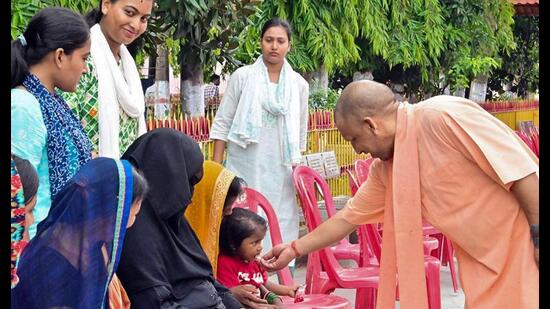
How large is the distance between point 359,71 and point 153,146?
11368 millimetres

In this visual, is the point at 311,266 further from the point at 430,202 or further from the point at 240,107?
the point at 430,202

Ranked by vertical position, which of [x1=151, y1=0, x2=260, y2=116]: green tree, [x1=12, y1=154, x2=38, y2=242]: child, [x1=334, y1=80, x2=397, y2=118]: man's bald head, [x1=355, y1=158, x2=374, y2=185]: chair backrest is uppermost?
[x1=151, y1=0, x2=260, y2=116]: green tree

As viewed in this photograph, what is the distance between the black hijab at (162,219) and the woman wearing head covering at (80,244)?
1.76 ft

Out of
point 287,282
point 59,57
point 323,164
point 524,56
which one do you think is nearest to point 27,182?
point 59,57

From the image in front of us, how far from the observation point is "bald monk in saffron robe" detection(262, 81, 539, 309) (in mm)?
3389

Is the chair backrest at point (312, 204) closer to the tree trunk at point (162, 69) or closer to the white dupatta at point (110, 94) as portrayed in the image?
the white dupatta at point (110, 94)

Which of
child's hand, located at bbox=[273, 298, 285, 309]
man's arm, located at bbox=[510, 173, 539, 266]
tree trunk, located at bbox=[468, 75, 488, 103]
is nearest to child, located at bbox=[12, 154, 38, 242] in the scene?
child's hand, located at bbox=[273, 298, 285, 309]

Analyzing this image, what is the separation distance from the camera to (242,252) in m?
4.33

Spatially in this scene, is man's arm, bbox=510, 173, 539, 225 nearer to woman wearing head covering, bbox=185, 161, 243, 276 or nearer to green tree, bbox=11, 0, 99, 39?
woman wearing head covering, bbox=185, 161, 243, 276

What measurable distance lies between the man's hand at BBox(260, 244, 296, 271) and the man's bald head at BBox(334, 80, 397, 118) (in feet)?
2.83

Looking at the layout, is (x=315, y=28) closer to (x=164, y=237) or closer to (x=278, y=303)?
(x=278, y=303)

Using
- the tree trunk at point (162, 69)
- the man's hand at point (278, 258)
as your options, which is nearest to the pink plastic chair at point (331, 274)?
the man's hand at point (278, 258)

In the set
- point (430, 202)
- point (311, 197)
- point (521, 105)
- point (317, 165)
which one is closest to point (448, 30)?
point (521, 105)

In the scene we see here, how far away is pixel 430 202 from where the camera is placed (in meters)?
3.56
